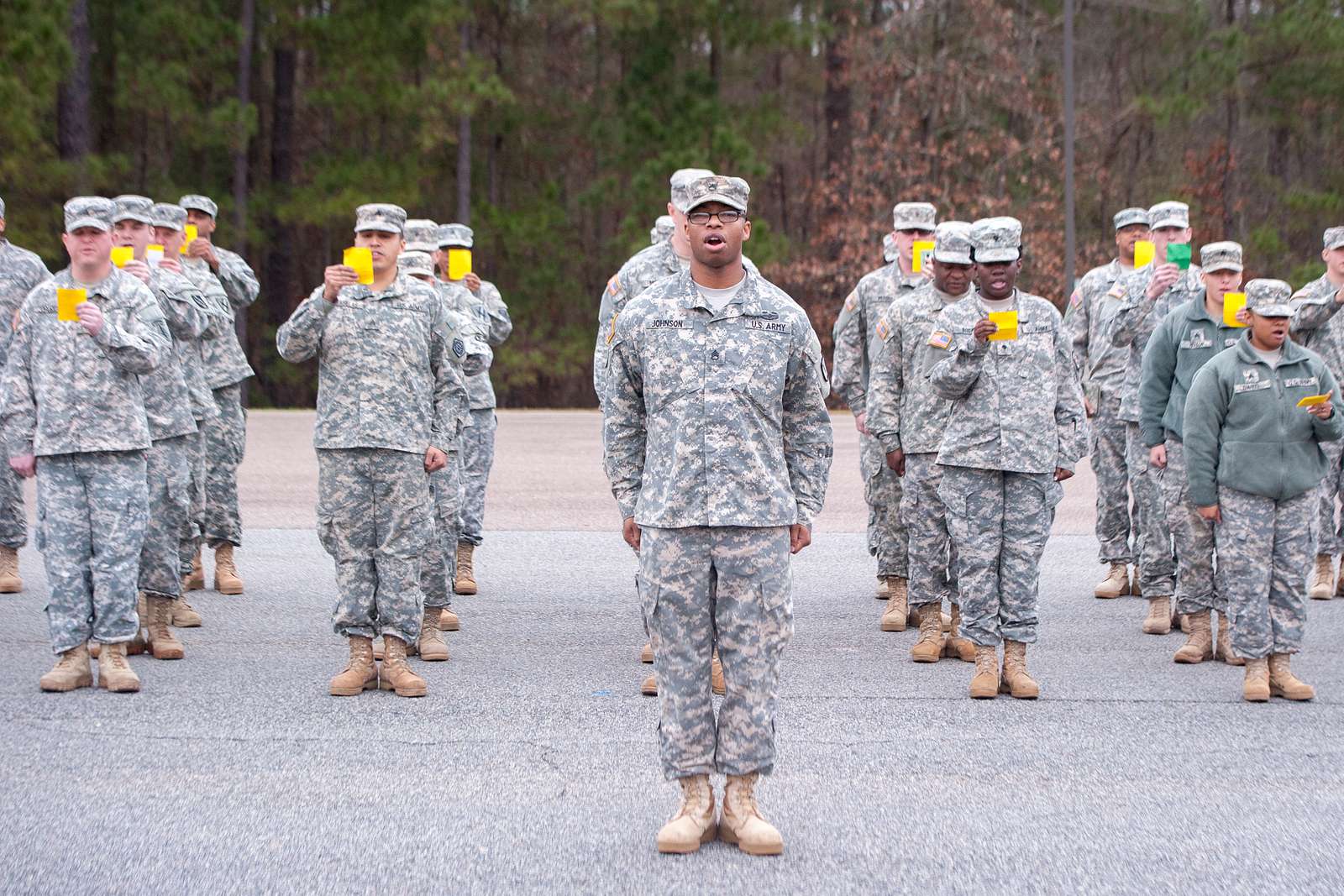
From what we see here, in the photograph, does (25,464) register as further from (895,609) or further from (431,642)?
(895,609)

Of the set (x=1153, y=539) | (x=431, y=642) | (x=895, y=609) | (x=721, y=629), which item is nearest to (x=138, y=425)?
(x=431, y=642)

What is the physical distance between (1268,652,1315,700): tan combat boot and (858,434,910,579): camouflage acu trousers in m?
2.41

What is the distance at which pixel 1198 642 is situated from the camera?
29.2 ft

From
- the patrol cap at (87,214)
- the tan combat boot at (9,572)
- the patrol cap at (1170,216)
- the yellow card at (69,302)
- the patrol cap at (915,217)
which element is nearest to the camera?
the yellow card at (69,302)

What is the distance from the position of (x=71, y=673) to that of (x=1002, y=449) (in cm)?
467

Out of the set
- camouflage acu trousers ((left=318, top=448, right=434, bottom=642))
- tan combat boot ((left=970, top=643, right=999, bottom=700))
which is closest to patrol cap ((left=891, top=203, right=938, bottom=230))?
tan combat boot ((left=970, top=643, right=999, bottom=700))

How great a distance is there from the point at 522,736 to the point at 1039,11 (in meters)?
34.1

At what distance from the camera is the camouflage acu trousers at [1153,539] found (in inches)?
382

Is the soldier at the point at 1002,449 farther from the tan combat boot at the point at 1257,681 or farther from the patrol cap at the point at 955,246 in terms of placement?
the tan combat boot at the point at 1257,681

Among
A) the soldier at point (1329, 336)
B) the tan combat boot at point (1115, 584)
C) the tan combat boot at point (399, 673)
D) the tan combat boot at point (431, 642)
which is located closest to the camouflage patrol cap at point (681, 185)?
the tan combat boot at point (399, 673)

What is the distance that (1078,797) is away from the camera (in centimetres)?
618

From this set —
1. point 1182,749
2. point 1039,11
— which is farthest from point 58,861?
point 1039,11

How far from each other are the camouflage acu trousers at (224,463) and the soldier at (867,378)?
3.94m

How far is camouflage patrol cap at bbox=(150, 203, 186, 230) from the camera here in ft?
32.2
